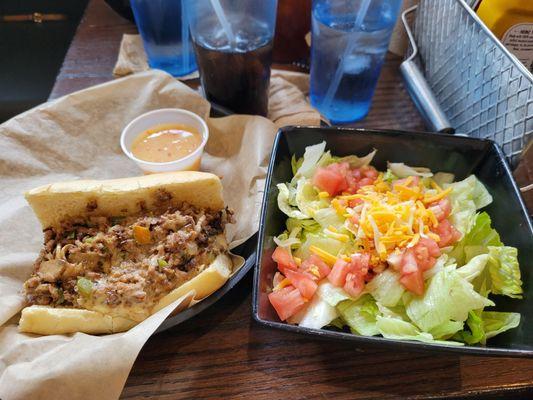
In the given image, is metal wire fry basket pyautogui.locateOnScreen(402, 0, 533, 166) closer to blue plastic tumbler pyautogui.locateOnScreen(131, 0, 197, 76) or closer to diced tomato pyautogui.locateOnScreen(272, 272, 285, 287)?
diced tomato pyautogui.locateOnScreen(272, 272, 285, 287)

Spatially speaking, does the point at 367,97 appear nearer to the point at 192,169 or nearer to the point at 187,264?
the point at 192,169

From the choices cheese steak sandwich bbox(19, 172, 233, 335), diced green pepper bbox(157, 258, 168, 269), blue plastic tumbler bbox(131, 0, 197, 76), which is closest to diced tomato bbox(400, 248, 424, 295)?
cheese steak sandwich bbox(19, 172, 233, 335)

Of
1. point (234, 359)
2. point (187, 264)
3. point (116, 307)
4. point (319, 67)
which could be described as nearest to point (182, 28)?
point (319, 67)

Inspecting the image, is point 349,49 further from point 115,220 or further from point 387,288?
point 115,220

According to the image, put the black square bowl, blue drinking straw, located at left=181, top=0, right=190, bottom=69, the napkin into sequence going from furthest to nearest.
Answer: blue drinking straw, located at left=181, top=0, right=190, bottom=69 < the napkin < the black square bowl

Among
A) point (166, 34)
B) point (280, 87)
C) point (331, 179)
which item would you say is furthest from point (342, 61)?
point (166, 34)

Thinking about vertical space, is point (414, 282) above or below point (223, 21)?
below

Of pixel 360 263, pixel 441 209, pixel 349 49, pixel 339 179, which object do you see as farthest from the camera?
pixel 349 49

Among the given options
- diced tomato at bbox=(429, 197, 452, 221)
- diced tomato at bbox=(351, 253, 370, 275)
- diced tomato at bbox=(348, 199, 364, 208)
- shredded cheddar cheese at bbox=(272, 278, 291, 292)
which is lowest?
shredded cheddar cheese at bbox=(272, 278, 291, 292)
